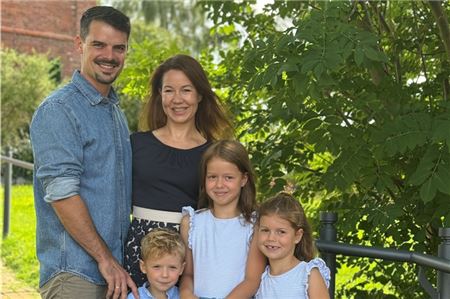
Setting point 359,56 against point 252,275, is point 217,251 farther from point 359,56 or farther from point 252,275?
point 359,56

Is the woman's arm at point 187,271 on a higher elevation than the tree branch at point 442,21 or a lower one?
lower

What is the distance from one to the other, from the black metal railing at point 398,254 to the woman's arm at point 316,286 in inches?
7.3

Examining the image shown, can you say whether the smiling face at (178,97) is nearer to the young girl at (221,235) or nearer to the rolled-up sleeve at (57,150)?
the young girl at (221,235)

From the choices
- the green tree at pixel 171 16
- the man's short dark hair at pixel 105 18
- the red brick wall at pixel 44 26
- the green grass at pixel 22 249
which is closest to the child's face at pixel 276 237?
the man's short dark hair at pixel 105 18

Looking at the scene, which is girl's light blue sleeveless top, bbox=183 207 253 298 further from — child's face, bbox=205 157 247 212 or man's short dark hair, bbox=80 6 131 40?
man's short dark hair, bbox=80 6 131 40

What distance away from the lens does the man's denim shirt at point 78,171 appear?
259 centimetres

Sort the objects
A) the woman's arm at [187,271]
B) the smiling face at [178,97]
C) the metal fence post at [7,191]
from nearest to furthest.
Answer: the woman's arm at [187,271] → the smiling face at [178,97] → the metal fence post at [7,191]

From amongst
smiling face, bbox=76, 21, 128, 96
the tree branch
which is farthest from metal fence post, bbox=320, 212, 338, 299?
the tree branch

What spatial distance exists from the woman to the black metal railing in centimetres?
60

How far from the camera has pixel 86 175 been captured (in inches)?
106

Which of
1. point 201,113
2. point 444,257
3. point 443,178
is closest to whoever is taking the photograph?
point 444,257

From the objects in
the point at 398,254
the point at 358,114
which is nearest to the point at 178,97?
the point at 398,254

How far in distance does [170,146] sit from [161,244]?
443 mm

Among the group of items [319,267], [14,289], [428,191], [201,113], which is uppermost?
[201,113]
